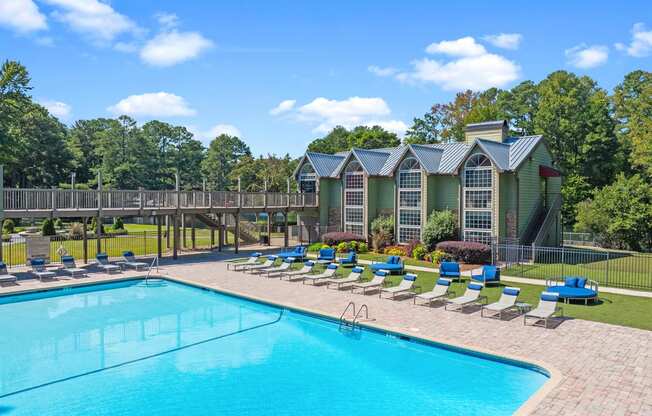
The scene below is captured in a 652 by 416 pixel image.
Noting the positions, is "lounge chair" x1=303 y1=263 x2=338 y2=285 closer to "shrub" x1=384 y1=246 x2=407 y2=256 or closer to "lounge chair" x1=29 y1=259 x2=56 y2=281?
"shrub" x1=384 y1=246 x2=407 y2=256

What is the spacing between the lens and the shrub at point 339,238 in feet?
115

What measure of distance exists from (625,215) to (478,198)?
13223 mm

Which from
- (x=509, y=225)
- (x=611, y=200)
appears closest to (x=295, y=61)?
(x=509, y=225)

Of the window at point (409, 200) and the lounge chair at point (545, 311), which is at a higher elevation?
the window at point (409, 200)

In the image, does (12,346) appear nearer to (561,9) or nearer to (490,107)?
(561,9)

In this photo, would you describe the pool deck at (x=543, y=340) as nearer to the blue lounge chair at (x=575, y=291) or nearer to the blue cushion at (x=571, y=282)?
the blue lounge chair at (x=575, y=291)

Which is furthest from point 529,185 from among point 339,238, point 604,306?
point 604,306

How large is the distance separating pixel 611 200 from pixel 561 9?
20378mm

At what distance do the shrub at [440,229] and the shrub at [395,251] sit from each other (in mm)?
1727

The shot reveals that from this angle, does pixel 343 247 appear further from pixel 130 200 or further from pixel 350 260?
pixel 130 200

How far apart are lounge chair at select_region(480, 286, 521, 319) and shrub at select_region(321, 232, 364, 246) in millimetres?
17932

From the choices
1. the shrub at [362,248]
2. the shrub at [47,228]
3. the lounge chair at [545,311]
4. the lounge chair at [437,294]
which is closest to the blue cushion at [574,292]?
the lounge chair at [545,311]

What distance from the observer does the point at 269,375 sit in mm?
12859

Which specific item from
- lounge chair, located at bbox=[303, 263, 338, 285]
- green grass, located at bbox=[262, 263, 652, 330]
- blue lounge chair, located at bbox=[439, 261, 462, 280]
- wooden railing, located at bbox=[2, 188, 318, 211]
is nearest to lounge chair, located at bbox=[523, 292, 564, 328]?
green grass, located at bbox=[262, 263, 652, 330]
